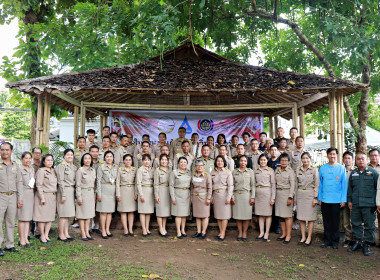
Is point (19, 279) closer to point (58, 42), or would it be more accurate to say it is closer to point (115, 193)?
point (115, 193)

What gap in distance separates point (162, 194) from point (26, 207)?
7.43ft

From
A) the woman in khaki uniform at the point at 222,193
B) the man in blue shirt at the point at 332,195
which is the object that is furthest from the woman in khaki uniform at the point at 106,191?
the man in blue shirt at the point at 332,195

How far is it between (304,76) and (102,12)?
5.63 meters

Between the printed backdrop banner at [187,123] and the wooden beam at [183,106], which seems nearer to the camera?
the wooden beam at [183,106]

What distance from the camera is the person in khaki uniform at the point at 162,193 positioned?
5891 millimetres

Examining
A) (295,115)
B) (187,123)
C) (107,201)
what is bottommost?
(107,201)

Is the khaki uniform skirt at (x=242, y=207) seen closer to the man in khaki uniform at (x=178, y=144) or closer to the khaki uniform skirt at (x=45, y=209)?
the man in khaki uniform at (x=178, y=144)

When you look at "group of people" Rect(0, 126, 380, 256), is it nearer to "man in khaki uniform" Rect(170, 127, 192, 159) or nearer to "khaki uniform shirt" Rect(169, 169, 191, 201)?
"khaki uniform shirt" Rect(169, 169, 191, 201)

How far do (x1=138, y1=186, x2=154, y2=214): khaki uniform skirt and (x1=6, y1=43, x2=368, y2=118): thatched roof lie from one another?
2.06 m

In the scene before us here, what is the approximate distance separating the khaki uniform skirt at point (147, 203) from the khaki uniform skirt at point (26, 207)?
180 cm

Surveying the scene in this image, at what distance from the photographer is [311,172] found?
5.46 metres

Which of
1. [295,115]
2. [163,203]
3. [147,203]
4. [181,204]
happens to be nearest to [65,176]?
[147,203]

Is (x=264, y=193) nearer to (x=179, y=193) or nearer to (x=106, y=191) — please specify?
(x=179, y=193)

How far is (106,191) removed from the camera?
577cm
